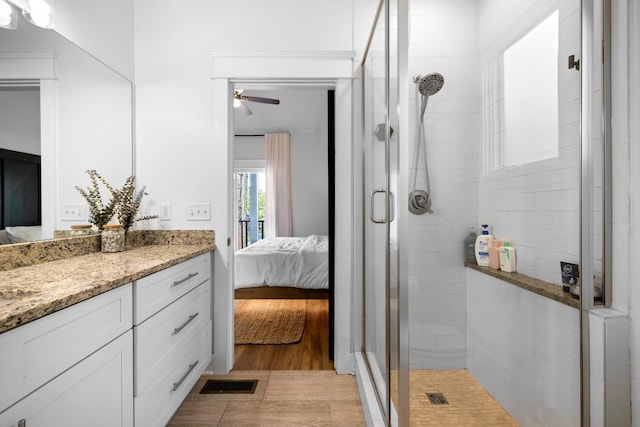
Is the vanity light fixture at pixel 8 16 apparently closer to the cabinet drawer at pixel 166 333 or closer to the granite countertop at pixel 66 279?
the granite countertop at pixel 66 279

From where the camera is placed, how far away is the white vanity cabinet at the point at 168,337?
1226 mm

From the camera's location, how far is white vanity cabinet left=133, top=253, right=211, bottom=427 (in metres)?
1.23

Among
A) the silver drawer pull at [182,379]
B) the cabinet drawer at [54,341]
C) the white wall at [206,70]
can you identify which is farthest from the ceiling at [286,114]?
the cabinet drawer at [54,341]

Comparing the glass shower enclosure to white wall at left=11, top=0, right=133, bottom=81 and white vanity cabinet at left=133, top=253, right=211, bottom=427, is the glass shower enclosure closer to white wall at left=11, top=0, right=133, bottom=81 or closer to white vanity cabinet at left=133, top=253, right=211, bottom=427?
white vanity cabinet at left=133, top=253, right=211, bottom=427

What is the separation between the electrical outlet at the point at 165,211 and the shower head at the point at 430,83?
5.67 feet

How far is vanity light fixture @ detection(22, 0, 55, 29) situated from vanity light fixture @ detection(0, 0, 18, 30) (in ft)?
0.17

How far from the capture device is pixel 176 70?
2.07m

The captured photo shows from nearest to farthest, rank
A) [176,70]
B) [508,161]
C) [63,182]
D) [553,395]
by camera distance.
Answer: [553,395] < [63,182] < [508,161] < [176,70]

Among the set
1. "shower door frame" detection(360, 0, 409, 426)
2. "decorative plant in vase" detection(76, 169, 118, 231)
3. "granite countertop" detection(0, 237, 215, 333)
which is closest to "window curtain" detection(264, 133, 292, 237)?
"decorative plant in vase" detection(76, 169, 118, 231)

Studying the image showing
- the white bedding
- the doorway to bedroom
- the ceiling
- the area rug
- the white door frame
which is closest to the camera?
the white door frame

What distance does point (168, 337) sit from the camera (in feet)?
4.73

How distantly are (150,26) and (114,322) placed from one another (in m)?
1.93

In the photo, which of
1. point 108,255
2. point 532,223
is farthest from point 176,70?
point 532,223

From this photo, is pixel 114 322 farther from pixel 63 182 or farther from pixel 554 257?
pixel 554 257
